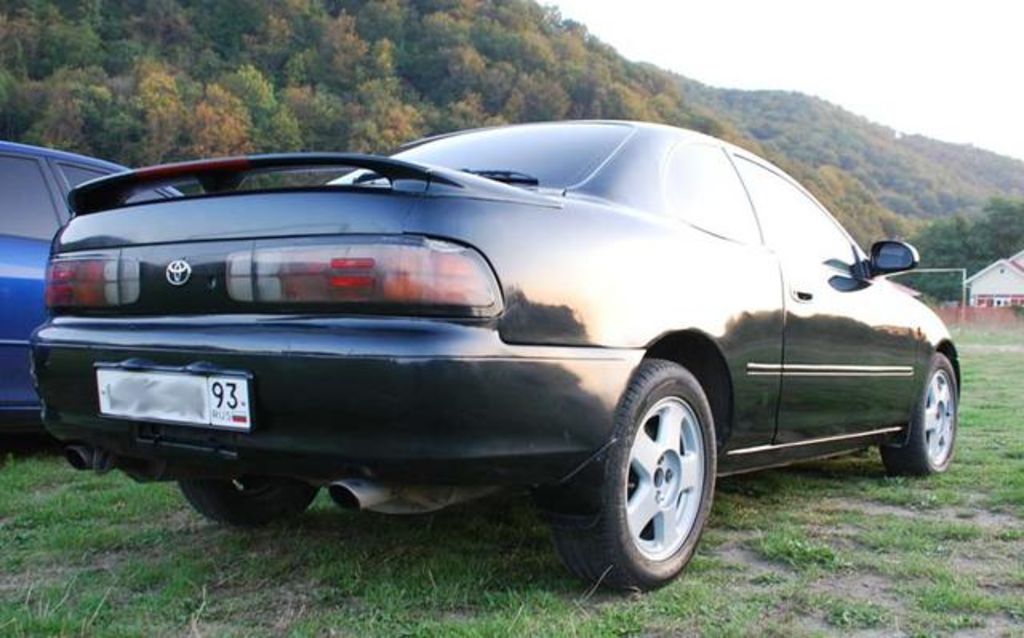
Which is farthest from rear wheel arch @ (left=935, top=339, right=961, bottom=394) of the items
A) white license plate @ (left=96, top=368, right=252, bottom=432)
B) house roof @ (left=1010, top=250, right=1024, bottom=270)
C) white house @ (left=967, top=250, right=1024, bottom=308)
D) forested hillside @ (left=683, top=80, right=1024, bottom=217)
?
house roof @ (left=1010, top=250, right=1024, bottom=270)

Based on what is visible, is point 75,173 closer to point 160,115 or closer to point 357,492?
point 357,492

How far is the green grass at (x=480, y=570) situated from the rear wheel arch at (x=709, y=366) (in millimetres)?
437

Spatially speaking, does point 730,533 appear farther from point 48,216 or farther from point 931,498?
point 48,216

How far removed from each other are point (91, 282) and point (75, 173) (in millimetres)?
2655

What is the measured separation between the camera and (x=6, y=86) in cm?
5384

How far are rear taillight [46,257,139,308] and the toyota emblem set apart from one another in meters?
0.14

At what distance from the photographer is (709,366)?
296 cm

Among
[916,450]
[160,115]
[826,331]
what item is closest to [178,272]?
[826,331]

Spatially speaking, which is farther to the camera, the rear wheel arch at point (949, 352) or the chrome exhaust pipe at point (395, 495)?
the rear wheel arch at point (949, 352)

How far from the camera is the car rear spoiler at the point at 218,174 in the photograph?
2164 millimetres

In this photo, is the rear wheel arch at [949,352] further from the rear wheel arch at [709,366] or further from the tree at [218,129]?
the tree at [218,129]

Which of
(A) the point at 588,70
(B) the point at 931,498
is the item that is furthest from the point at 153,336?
(A) the point at 588,70

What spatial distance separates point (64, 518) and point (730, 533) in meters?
2.40

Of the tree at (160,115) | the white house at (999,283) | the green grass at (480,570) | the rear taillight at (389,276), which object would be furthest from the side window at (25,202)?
the white house at (999,283)
